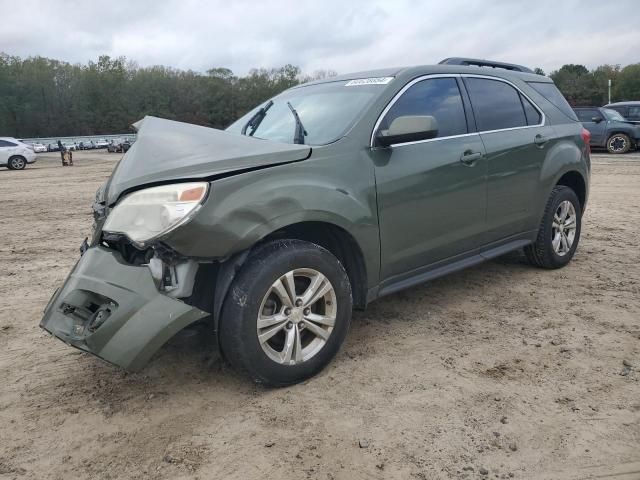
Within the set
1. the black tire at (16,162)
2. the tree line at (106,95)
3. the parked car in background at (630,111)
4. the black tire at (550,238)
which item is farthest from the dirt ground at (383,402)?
the tree line at (106,95)

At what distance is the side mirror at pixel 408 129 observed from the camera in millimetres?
3096

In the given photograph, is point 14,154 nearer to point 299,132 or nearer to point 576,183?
point 299,132

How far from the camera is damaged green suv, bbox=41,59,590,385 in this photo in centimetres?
252

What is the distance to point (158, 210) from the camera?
2.51 m

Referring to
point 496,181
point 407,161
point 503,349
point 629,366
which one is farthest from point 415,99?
point 629,366

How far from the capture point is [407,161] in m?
3.29

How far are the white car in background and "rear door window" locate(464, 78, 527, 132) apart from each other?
25.4 m

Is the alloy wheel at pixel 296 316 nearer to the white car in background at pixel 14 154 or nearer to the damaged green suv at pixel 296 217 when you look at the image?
the damaged green suv at pixel 296 217

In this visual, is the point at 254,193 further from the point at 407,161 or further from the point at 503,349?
the point at 503,349

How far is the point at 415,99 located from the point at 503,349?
5.61ft

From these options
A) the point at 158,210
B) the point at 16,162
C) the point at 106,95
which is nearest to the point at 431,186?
the point at 158,210

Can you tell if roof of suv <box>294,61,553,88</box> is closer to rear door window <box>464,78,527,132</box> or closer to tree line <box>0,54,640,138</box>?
rear door window <box>464,78,527,132</box>

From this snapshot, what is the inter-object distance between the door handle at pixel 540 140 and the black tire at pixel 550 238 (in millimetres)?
451

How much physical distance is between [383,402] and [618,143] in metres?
18.3
